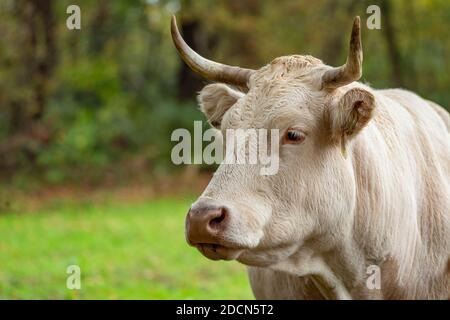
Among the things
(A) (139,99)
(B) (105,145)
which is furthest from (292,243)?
(A) (139,99)

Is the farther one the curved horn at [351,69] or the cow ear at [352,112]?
the cow ear at [352,112]

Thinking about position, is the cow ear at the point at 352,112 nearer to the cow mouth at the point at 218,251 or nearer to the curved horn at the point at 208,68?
the curved horn at the point at 208,68

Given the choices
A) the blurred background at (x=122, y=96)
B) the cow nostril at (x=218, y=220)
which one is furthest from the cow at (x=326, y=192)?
the blurred background at (x=122, y=96)

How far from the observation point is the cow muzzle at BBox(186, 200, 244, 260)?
4465 mm

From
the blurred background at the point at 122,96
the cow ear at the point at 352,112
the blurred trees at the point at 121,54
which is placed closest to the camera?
the cow ear at the point at 352,112

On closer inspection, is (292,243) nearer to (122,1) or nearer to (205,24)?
(205,24)

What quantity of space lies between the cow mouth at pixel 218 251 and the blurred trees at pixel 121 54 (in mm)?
16867

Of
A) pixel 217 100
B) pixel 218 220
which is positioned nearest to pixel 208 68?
pixel 217 100

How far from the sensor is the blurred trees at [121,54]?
2259 centimetres

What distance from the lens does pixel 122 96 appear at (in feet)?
93.3

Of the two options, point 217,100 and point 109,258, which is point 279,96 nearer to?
point 217,100

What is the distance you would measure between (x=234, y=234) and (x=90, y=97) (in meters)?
24.8

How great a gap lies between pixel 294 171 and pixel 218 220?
2.25ft

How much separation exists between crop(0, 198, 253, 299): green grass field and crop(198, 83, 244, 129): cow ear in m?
3.38
